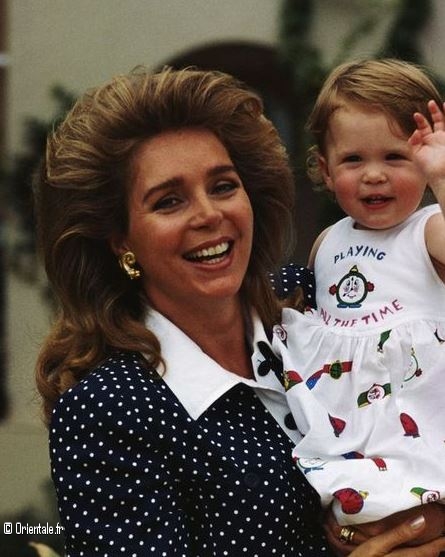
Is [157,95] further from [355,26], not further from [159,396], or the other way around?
[355,26]

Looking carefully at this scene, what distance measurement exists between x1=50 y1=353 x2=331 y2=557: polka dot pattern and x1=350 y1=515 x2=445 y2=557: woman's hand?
12 cm

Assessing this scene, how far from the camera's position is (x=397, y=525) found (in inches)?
109

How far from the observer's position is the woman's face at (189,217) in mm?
2797

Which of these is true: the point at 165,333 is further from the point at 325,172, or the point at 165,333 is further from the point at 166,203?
the point at 325,172

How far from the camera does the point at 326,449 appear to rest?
2801mm

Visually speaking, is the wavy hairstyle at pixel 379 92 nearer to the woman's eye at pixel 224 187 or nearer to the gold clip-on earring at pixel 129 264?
the woman's eye at pixel 224 187

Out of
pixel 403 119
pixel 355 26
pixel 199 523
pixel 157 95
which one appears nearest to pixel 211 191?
pixel 157 95

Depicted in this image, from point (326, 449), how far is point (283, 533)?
→ 0.19 meters

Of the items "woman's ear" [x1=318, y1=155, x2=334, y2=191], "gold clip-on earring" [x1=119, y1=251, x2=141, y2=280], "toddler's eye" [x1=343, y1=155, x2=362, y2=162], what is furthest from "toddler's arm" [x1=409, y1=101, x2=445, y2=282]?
"gold clip-on earring" [x1=119, y1=251, x2=141, y2=280]

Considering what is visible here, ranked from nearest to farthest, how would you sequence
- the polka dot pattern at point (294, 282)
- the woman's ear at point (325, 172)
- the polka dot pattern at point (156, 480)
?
the polka dot pattern at point (156, 480) → the woman's ear at point (325, 172) → the polka dot pattern at point (294, 282)

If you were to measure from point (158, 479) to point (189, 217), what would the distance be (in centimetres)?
52

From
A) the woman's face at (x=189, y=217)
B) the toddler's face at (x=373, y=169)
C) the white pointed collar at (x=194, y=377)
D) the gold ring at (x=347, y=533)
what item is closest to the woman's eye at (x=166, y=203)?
the woman's face at (x=189, y=217)

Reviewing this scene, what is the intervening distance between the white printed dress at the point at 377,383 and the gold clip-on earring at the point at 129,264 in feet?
1.09

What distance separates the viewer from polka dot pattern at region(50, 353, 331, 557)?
264 cm
